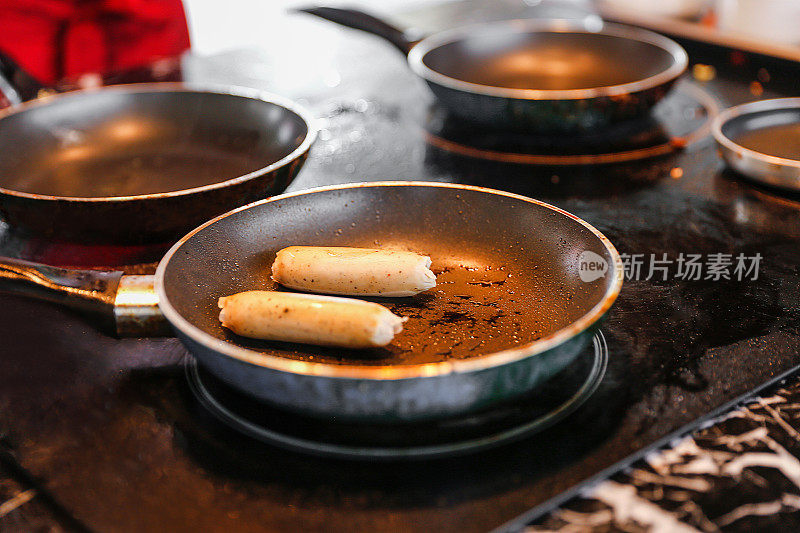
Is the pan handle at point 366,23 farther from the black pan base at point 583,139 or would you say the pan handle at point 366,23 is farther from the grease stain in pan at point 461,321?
the grease stain in pan at point 461,321

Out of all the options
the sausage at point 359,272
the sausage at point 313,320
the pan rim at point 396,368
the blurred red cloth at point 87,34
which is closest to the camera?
the pan rim at point 396,368

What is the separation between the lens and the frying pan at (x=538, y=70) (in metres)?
1.32

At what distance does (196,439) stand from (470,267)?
39 centimetres

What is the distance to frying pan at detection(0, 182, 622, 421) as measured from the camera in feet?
2.07

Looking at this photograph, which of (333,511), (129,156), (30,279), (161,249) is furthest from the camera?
(129,156)

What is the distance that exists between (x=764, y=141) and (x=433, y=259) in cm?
69

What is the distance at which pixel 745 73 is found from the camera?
1742mm

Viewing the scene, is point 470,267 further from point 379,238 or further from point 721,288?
point 721,288

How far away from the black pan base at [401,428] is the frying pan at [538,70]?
688 mm

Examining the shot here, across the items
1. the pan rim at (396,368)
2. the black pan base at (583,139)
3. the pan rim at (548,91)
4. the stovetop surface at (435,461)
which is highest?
the pan rim at (548,91)

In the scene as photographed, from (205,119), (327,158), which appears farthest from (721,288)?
(205,119)

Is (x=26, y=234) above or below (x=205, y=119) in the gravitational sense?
below

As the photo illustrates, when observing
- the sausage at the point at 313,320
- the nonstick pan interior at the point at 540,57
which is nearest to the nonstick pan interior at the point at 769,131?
the nonstick pan interior at the point at 540,57

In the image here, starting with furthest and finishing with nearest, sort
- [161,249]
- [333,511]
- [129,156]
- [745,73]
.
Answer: [745,73] → [129,156] → [161,249] → [333,511]
